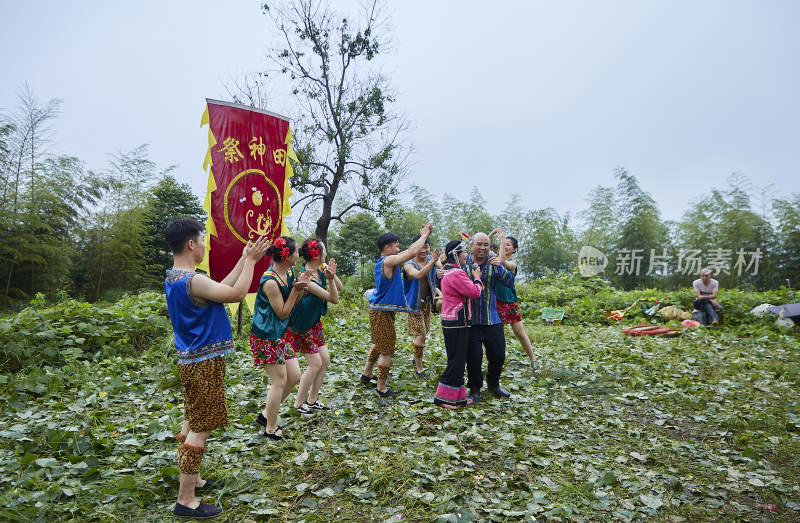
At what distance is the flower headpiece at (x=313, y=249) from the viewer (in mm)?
4102

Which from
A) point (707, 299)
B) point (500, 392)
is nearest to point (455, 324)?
point (500, 392)

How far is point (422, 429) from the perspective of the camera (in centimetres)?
403

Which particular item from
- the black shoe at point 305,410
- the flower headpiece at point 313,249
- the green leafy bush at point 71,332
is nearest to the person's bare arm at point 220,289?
the flower headpiece at point 313,249

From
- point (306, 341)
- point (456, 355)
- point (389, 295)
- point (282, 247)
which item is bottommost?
point (456, 355)

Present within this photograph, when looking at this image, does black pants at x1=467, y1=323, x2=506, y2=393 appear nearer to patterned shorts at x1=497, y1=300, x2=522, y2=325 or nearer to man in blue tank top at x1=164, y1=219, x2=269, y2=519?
patterned shorts at x1=497, y1=300, x2=522, y2=325

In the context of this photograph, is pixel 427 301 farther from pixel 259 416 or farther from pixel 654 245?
pixel 654 245

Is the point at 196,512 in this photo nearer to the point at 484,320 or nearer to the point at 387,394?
the point at 387,394

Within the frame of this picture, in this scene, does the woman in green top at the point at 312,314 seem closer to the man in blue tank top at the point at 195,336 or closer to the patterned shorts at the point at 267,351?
the patterned shorts at the point at 267,351

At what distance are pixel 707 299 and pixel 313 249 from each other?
1074 cm

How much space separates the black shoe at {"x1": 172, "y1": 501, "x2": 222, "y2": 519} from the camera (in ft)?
8.68

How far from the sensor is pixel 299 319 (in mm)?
4215

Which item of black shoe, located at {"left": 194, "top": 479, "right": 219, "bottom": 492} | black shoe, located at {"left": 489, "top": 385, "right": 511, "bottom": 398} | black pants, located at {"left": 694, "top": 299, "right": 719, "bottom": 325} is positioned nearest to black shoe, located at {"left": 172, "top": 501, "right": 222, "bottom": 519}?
black shoe, located at {"left": 194, "top": 479, "right": 219, "bottom": 492}

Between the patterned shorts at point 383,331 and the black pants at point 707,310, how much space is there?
9533 mm

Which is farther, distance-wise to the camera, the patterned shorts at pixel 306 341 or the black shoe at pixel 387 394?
the black shoe at pixel 387 394
